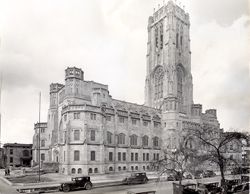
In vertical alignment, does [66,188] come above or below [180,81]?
below

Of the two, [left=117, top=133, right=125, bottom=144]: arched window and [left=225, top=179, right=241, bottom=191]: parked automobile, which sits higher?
[left=117, top=133, right=125, bottom=144]: arched window

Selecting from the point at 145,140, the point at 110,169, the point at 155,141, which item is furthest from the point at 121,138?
the point at 155,141

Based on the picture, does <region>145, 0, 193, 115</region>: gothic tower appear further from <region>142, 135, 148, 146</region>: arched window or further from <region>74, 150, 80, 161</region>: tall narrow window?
<region>74, 150, 80, 161</region>: tall narrow window

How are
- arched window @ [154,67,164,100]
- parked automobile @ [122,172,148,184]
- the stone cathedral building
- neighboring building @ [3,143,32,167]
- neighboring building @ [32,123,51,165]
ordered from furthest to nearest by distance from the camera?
arched window @ [154,67,164,100] < neighboring building @ [3,143,32,167] < neighboring building @ [32,123,51,165] < the stone cathedral building < parked automobile @ [122,172,148,184]

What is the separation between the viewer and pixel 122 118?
3694 cm

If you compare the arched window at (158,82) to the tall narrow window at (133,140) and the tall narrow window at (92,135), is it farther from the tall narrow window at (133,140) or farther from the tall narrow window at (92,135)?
the tall narrow window at (92,135)

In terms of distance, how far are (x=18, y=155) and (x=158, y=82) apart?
84.9 feet

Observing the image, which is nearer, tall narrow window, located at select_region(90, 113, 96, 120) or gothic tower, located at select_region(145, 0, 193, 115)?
tall narrow window, located at select_region(90, 113, 96, 120)

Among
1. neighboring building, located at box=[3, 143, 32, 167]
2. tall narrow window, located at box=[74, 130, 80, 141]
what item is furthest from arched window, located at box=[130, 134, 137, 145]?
neighboring building, located at box=[3, 143, 32, 167]

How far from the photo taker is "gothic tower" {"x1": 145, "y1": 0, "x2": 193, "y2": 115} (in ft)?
139

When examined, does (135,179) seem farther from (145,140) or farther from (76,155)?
(145,140)

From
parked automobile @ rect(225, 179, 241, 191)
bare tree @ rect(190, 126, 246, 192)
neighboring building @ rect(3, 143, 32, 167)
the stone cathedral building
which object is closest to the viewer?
bare tree @ rect(190, 126, 246, 192)

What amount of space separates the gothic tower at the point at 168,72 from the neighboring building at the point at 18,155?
837 inches

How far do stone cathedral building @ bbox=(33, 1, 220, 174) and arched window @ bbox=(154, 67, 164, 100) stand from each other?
0.17m
